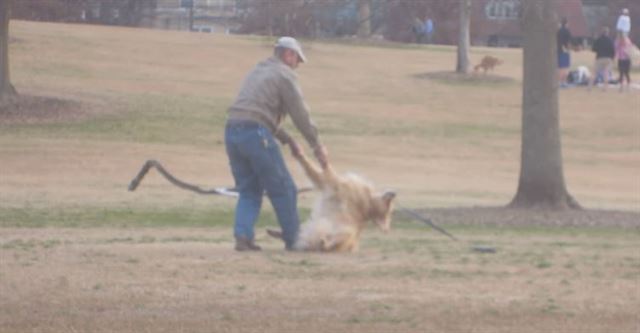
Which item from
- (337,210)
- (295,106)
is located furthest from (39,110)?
(295,106)

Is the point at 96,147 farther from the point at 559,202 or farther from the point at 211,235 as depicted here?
the point at 211,235

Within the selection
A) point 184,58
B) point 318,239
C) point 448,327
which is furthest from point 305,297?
point 184,58

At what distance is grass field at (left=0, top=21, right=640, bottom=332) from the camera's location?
891 centimetres

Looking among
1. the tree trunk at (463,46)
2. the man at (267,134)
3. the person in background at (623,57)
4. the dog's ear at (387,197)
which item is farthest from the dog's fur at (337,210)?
the tree trunk at (463,46)

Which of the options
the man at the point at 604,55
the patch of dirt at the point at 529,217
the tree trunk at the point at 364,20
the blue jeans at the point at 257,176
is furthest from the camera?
the tree trunk at the point at 364,20

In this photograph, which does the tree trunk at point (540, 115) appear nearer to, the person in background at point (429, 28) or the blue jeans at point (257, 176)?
the blue jeans at point (257, 176)

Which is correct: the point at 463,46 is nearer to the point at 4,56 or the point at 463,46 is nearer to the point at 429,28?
the point at 4,56

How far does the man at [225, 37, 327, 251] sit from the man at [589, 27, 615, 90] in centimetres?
3088

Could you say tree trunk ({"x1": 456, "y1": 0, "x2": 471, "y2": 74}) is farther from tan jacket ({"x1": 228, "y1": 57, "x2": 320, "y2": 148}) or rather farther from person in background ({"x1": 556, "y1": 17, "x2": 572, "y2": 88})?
tan jacket ({"x1": 228, "y1": 57, "x2": 320, "y2": 148})

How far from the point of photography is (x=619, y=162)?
31781 millimetres

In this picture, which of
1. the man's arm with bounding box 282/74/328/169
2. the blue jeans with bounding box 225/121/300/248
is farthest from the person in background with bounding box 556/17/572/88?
the man's arm with bounding box 282/74/328/169

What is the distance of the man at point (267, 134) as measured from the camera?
11141mm

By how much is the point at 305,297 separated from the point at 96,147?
19222 mm

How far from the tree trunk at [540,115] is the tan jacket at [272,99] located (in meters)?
7.19
